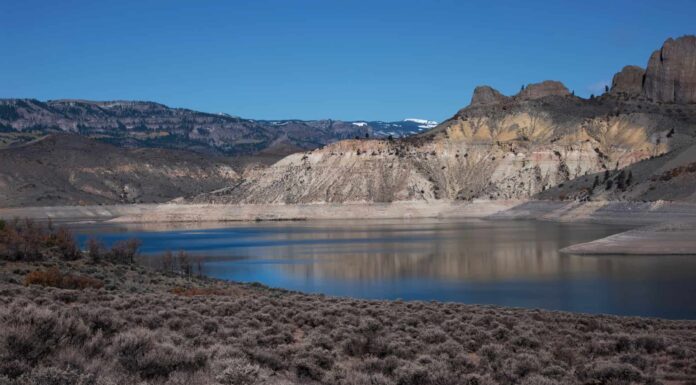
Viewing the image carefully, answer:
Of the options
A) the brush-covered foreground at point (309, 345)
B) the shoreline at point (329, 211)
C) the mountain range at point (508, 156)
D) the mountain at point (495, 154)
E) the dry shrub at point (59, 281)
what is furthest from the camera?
the mountain at point (495, 154)

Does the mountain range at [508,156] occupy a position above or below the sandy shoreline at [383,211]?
above

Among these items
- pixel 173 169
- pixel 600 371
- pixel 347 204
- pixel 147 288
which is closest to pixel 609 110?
pixel 347 204

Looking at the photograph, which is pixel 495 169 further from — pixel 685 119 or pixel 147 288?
pixel 147 288

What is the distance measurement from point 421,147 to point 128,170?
276 ft

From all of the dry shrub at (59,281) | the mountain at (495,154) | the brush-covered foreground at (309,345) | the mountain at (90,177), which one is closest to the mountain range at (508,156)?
the mountain at (495,154)

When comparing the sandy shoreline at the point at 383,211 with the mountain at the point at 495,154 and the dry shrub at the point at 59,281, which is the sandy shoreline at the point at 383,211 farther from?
the dry shrub at the point at 59,281

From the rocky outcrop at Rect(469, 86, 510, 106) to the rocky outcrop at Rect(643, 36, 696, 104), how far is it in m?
30.7

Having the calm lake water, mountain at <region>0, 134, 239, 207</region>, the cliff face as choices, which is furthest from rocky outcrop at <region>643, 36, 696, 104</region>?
mountain at <region>0, 134, 239, 207</region>

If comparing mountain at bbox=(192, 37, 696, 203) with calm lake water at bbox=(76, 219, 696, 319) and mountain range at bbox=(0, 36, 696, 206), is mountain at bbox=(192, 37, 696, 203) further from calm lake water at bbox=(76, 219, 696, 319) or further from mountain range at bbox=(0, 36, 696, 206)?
calm lake water at bbox=(76, 219, 696, 319)

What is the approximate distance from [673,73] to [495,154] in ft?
160

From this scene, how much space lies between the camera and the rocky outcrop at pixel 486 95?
170500mm

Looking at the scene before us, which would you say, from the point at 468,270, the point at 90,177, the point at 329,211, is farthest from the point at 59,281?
the point at 90,177

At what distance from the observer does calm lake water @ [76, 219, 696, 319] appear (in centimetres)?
2936

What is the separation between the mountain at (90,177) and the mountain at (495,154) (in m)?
34.7
